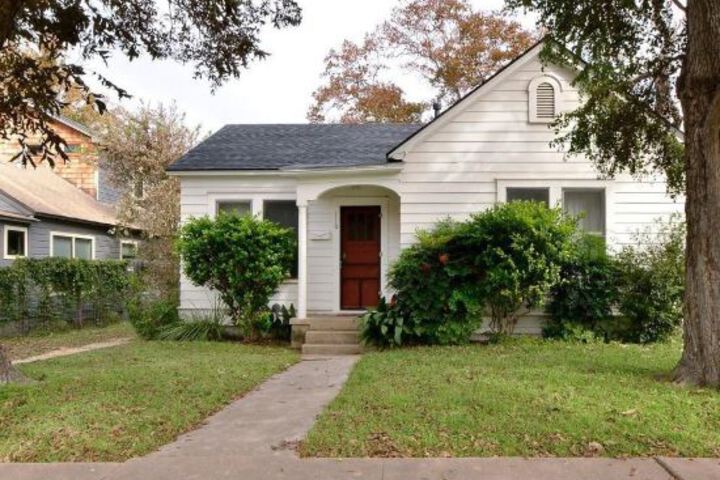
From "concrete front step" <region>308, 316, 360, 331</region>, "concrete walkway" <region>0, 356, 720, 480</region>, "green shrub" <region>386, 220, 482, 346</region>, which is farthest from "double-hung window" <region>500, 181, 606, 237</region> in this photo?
"concrete walkway" <region>0, 356, 720, 480</region>

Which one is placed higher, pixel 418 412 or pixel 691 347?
pixel 691 347

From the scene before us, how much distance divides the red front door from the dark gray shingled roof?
1.16m

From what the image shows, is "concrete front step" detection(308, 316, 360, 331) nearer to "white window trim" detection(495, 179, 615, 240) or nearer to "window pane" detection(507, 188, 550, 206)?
"white window trim" detection(495, 179, 615, 240)

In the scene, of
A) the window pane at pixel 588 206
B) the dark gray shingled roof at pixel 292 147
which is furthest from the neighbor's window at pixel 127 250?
the window pane at pixel 588 206

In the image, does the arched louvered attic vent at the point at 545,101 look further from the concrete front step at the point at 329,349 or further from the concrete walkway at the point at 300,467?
the concrete walkway at the point at 300,467

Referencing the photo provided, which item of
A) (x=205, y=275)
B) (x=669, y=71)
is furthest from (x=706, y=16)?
(x=205, y=275)

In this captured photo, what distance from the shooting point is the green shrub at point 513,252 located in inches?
376

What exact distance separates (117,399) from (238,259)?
4720 millimetres

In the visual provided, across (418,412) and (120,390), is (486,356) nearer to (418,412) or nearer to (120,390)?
(418,412)

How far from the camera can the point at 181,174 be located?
11961 mm

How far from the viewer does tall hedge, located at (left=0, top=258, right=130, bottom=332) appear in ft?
46.2

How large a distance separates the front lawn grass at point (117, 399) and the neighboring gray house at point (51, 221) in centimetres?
745

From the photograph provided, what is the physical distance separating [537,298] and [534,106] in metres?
3.54

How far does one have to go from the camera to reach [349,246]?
40.4 ft
